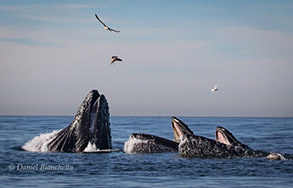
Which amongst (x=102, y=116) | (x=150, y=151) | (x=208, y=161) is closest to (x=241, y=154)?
(x=208, y=161)

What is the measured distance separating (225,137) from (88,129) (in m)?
5.19

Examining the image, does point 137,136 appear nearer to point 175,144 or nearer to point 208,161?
point 175,144

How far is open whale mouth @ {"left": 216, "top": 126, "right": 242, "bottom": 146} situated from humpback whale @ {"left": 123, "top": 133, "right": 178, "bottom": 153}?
183cm

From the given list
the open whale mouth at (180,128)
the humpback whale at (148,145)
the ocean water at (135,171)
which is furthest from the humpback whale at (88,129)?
the open whale mouth at (180,128)

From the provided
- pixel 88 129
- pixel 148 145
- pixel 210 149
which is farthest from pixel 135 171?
pixel 148 145

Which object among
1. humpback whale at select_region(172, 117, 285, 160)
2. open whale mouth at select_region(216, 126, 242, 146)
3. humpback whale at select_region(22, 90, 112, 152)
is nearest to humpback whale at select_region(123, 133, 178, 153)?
humpback whale at select_region(22, 90, 112, 152)

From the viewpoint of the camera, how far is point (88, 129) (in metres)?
20.4

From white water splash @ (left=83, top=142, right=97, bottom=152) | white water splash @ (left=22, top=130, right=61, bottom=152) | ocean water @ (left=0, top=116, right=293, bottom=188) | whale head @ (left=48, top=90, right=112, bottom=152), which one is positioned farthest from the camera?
white water splash @ (left=22, top=130, right=61, bottom=152)

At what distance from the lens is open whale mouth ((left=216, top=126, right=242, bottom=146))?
2056 centimetres

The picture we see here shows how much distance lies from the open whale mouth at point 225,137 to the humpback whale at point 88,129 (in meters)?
4.23

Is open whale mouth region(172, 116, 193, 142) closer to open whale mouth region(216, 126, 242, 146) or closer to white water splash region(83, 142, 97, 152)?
open whale mouth region(216, 126, 242, 146)

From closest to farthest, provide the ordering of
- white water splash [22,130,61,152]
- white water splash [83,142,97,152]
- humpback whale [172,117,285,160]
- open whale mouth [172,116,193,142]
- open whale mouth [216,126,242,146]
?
1. humpback whale [172,117,285,160]
2. white water splash [83,142,97,152]
3. open whale mouth [216,126,242,146]
4. open whale mouth [172,116,193,142]
5. white water splash [22,130,61,152]

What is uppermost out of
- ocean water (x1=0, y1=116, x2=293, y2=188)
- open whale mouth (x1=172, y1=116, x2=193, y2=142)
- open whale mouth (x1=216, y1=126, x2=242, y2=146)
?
open whale mouth (x1=172, y1=116, x2=193, y2=142)

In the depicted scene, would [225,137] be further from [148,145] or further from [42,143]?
[42,143]
